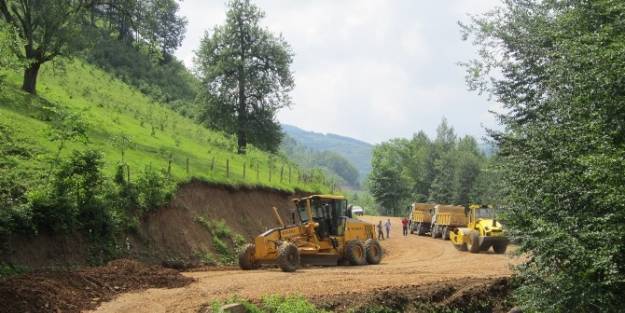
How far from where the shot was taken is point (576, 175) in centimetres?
1495

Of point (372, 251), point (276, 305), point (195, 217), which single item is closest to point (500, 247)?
point (372, 251)

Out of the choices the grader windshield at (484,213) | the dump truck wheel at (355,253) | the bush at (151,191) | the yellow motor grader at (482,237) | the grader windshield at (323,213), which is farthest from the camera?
the grader windshield at (484,213)

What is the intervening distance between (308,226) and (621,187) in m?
12.4

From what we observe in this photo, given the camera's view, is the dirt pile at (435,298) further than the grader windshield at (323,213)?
No

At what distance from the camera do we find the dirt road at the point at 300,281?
14234 millimetres

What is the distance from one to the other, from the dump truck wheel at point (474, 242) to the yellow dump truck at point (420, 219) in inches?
624

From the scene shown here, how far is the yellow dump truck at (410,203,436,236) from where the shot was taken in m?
48.0

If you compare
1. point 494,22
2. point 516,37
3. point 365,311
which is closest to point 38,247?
point 365,311

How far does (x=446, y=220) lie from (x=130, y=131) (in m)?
22.5

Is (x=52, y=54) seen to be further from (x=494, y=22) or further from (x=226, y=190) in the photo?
(x=494, y=22)

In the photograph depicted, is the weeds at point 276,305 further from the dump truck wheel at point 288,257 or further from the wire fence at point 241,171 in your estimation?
the wire fence at point 241,171

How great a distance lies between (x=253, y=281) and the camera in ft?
57.0

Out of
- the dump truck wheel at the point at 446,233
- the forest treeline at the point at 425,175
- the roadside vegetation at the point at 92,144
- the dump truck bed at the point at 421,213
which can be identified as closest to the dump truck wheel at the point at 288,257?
the roadside vegetation at the point at 92,144

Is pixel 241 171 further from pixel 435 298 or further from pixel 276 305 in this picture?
pixel 276 305
